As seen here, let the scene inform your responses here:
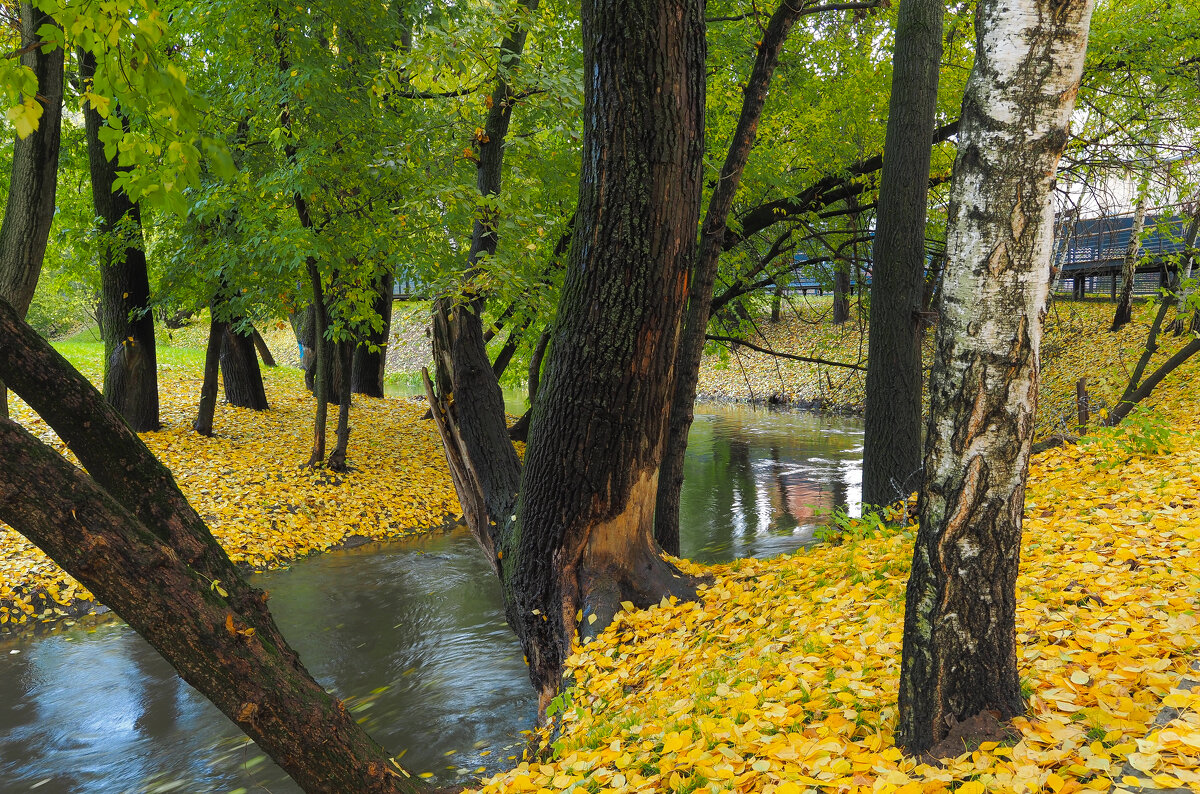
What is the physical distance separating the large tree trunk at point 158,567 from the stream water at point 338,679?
1785 millimetres

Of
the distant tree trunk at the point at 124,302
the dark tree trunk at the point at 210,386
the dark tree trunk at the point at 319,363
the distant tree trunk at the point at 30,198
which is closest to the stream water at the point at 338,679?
the dark tree trunk at the point at 319,363

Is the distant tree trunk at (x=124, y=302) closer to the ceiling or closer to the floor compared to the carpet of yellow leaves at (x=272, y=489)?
closer to the ceiling

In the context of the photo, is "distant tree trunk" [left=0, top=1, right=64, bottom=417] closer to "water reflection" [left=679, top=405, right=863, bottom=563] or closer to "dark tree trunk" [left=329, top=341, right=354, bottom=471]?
"dark tree trunk" [left=329, top=341, right=354, bottom=471]

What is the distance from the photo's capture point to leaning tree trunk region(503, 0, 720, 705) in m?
3.94

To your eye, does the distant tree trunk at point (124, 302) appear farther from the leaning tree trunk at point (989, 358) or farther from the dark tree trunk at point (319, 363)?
the leaning tree trunk at point (989, 358)

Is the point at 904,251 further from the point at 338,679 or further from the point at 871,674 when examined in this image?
the point at 338,679

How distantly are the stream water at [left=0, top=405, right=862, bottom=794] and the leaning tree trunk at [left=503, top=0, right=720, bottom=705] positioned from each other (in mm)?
1303

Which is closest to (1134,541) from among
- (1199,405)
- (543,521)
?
(543,521)

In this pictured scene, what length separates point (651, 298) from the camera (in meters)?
4.06

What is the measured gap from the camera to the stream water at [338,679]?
15.8 feet

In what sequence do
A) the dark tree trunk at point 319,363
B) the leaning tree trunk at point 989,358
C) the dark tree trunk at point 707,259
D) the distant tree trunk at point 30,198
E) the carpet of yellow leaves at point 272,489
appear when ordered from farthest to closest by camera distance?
the dark tree trunk at point 319,363 < the carpet of yellow leaves at point 272,489 < the distant tree trunk at point 30,198 < the dark tree trunk at point 707,259 < the leaning tree trunk at point 989,358

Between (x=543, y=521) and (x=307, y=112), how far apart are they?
20.7 feet

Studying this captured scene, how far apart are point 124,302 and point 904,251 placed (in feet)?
33.7

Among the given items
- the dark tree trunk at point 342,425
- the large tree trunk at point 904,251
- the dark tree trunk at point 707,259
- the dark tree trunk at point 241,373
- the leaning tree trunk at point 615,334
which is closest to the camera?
the leaning tree trunk at point 615,334
